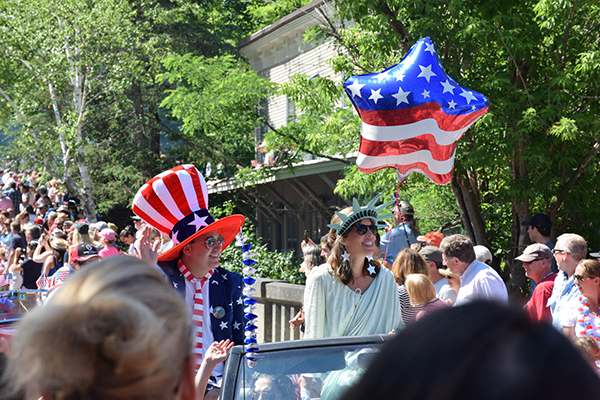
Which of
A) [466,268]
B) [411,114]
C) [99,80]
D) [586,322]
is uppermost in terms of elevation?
[99,80]

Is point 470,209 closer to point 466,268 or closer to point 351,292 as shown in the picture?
point 466,268

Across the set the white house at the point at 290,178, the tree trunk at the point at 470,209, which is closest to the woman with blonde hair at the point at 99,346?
the tree trunk at the point at 470,209

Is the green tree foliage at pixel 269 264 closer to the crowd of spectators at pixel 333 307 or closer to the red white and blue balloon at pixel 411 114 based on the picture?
the crowd of spectators at pixel 333 307

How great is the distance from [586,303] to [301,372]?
264 centimetres

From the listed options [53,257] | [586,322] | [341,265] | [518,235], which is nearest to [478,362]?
[341,265]

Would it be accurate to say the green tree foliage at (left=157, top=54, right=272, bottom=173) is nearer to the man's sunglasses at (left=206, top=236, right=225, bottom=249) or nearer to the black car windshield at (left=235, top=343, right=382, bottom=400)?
the man's sunglasses at (left=206, top=236, right=225, bottom=249)

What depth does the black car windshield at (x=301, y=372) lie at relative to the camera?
2695mm

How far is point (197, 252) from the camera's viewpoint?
3.75 m

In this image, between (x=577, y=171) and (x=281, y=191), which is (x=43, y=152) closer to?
(x=281, y=191)

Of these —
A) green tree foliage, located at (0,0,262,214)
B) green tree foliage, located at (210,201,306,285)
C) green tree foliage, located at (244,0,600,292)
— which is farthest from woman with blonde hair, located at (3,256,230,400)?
green tree foliage, located at (0,0,262,214)

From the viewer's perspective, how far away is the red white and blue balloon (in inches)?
233

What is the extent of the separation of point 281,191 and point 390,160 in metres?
12.5

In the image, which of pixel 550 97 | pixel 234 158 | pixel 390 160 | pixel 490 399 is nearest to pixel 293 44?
pixel 234 158

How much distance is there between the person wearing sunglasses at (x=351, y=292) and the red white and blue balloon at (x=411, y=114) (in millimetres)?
1992
